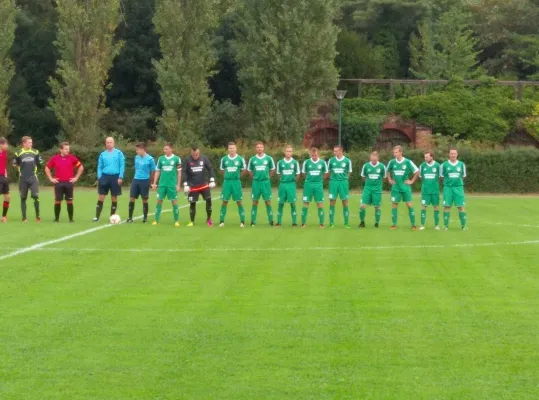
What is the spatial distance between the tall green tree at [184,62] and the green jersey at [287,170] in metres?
32.1

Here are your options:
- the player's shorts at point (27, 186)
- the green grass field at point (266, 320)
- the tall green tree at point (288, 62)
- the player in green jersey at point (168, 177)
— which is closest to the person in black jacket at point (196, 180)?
the player in green jersey at point (168, 177)

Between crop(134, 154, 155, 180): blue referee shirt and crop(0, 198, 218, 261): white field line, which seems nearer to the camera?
crop(0, 198, 218, 261): white field line

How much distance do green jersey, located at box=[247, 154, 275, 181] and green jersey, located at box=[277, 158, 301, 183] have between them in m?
0.28

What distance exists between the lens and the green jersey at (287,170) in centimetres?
2423

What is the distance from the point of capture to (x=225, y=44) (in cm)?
6569

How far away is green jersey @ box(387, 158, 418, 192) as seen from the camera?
24.5m

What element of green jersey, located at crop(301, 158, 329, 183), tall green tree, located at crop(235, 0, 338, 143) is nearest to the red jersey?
green jersey, located at crop(301, 158, 329, 183)

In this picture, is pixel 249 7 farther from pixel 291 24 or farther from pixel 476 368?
pixel 476 368

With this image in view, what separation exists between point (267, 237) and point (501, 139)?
141 ft

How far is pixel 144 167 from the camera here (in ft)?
80.2

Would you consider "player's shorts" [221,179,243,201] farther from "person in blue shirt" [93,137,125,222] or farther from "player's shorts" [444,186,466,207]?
"player's shorts" [444,186,466,207]

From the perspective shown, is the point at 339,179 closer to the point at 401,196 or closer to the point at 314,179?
the point at 314,179

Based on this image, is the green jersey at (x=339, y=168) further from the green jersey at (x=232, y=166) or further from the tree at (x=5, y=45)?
the tree at (x=5, y=45)

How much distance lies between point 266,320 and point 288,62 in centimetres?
4629
